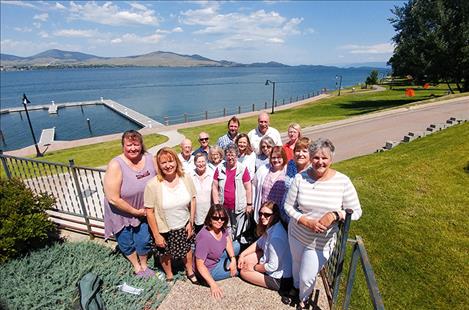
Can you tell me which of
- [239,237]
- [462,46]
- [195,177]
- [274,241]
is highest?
[462,46]

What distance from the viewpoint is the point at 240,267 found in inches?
170

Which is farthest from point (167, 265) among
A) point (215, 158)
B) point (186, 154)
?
point (186, 154)

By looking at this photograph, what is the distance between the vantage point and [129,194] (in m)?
3.88

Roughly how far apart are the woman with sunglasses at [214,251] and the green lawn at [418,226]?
198 centimetres

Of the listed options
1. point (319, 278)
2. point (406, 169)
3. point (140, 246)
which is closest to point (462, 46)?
point (406, 169)

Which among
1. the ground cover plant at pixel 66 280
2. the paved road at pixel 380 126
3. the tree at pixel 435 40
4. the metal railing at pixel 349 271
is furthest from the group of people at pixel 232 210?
the tree at pixel 435 40

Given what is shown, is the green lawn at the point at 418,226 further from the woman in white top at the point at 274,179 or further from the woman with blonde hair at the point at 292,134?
the woman with blonde hair at the point at 292,134

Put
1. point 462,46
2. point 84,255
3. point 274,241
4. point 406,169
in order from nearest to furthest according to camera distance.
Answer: point 274,241 → point 84,255 → point 406,169 → point 462,46

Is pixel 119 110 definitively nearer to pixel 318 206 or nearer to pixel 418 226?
pixel 418 226

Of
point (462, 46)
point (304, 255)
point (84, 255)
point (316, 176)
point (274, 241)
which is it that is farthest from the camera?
point (462, 46)

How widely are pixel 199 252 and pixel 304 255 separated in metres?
1.54

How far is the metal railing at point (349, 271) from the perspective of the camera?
7.90ft

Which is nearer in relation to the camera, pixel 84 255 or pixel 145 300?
pixel 145 300

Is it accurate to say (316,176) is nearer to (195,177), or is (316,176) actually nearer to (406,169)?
(195,177)
